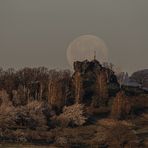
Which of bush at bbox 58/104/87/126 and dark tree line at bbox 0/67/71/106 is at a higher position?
dark tree line at bbox 0/67/71/106

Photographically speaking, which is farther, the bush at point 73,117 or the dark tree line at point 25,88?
the dark tree line at point 25,88

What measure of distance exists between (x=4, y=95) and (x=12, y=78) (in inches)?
793

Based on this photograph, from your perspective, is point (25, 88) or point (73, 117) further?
point (25, 88)

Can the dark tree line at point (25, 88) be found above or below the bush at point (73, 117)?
above

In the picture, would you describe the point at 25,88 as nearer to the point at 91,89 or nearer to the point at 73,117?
the point at 91,89

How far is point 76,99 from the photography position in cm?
11769

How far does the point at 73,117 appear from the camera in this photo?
10188cm

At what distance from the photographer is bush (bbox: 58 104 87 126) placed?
100m

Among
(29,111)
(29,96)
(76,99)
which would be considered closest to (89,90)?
(76,99)

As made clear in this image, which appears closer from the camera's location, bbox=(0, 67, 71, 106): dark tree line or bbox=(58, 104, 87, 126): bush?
bbox=(58, 104, 87, 126): bush

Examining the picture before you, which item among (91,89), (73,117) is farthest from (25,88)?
(73,117)

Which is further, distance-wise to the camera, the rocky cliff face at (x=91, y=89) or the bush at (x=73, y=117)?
the rocky cliff face at (x=91, y=89)

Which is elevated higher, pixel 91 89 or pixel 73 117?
pixel 91 89

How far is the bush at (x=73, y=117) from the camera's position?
329 feet
